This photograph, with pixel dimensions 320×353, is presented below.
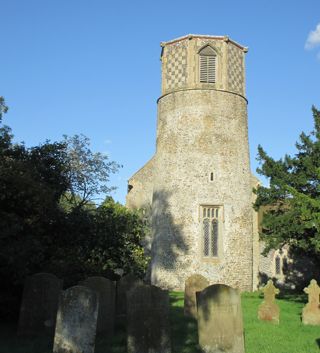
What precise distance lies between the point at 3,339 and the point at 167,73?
17.7m

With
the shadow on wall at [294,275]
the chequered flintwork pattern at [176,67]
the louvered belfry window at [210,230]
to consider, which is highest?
the chequered flintwork pattern at [176,67]

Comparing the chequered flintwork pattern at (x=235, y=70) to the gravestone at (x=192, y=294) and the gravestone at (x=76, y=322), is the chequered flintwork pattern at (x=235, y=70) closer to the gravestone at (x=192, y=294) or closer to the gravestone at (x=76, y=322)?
the gravestone at (x=192, y=294)

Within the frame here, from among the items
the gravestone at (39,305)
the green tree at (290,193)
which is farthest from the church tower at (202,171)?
the gravestone at (39,305)

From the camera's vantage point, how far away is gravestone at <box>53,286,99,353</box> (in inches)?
282

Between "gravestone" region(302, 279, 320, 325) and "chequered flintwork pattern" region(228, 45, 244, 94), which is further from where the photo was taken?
"chequered flintwork pattern" region(228, 45, 244, 94)

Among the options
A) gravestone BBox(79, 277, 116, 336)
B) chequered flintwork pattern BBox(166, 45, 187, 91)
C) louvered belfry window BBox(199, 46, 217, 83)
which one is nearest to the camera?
gravestone BBox(79, 277, 116, 336)

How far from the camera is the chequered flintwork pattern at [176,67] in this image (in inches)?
929

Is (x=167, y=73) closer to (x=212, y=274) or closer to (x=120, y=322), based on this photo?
(x=212, y=274)

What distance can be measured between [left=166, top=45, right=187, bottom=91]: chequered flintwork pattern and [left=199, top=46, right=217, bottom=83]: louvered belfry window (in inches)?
32.5

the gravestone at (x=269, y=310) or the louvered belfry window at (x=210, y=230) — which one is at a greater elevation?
the louvered belfry window at (x=210, y=230)

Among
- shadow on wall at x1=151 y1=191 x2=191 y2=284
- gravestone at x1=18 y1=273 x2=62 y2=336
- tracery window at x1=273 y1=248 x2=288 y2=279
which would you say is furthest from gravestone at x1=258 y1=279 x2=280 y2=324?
tracery window at x1=273 y1=248 x2=288 y2=279

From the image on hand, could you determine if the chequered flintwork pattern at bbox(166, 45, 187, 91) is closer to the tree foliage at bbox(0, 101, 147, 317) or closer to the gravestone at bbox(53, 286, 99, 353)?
the tree foliage at bbox(0, 101, 147, 317)

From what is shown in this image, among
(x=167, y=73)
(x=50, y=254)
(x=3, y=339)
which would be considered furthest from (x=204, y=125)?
(x=3, y=339)

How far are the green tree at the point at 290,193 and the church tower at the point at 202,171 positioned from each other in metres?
2.79
